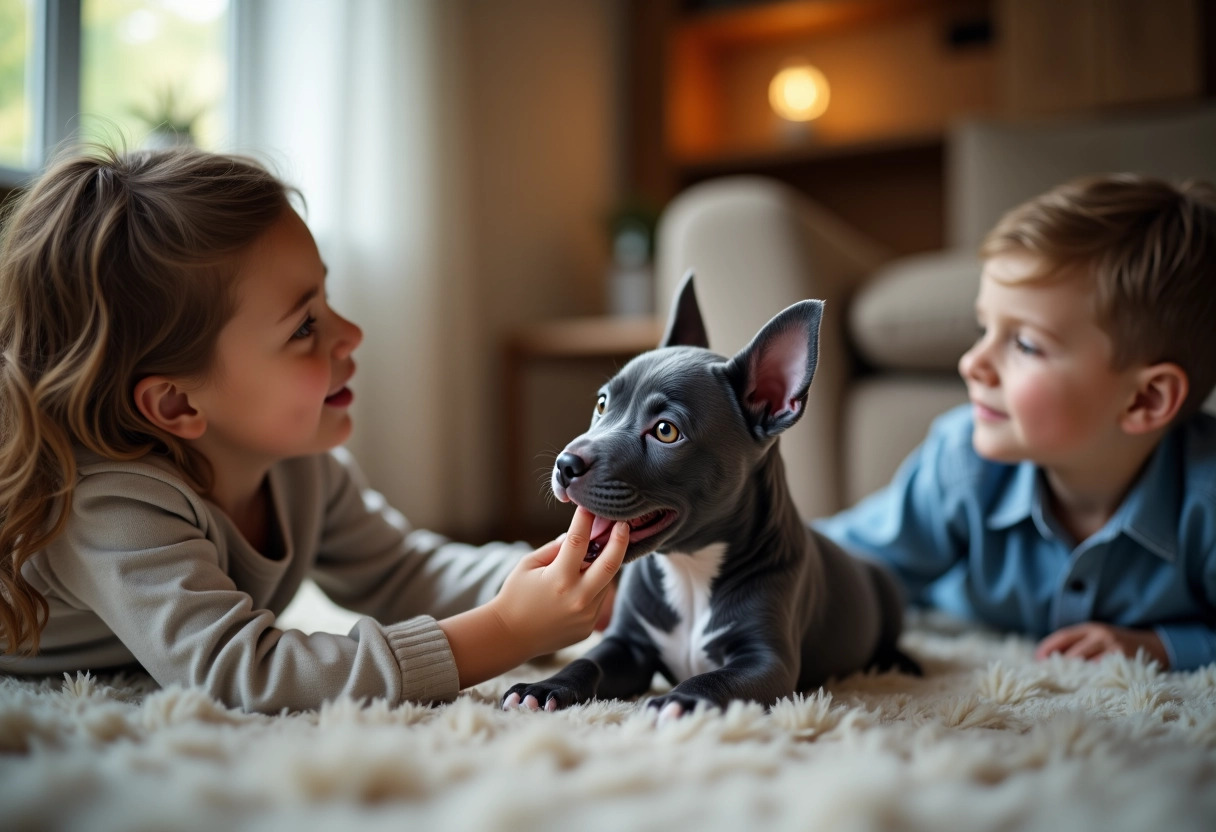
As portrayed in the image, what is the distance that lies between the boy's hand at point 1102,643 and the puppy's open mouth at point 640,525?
635 millimetres

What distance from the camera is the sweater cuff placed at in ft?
2.58

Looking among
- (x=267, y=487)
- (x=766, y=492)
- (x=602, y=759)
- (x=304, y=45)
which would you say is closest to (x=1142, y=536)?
(x=766, y=492)

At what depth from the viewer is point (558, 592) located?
0.79 meters

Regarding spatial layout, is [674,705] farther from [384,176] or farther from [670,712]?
[384,176]

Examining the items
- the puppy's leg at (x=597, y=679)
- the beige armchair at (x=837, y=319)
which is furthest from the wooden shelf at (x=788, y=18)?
the puppy's leg at (x=597, y=679)

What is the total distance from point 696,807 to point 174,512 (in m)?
0.56

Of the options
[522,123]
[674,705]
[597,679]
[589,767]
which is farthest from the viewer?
[522,123]

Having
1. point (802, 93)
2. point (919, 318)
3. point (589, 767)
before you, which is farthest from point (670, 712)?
point (802, 93)

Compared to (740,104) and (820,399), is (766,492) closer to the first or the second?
(820,399)

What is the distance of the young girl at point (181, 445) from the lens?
0.78 metres

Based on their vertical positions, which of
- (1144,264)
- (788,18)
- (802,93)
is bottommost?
(1144,264)

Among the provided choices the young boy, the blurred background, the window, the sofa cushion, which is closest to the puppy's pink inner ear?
the young boy

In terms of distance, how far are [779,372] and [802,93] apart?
2.91m

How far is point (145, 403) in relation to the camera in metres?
0.89
